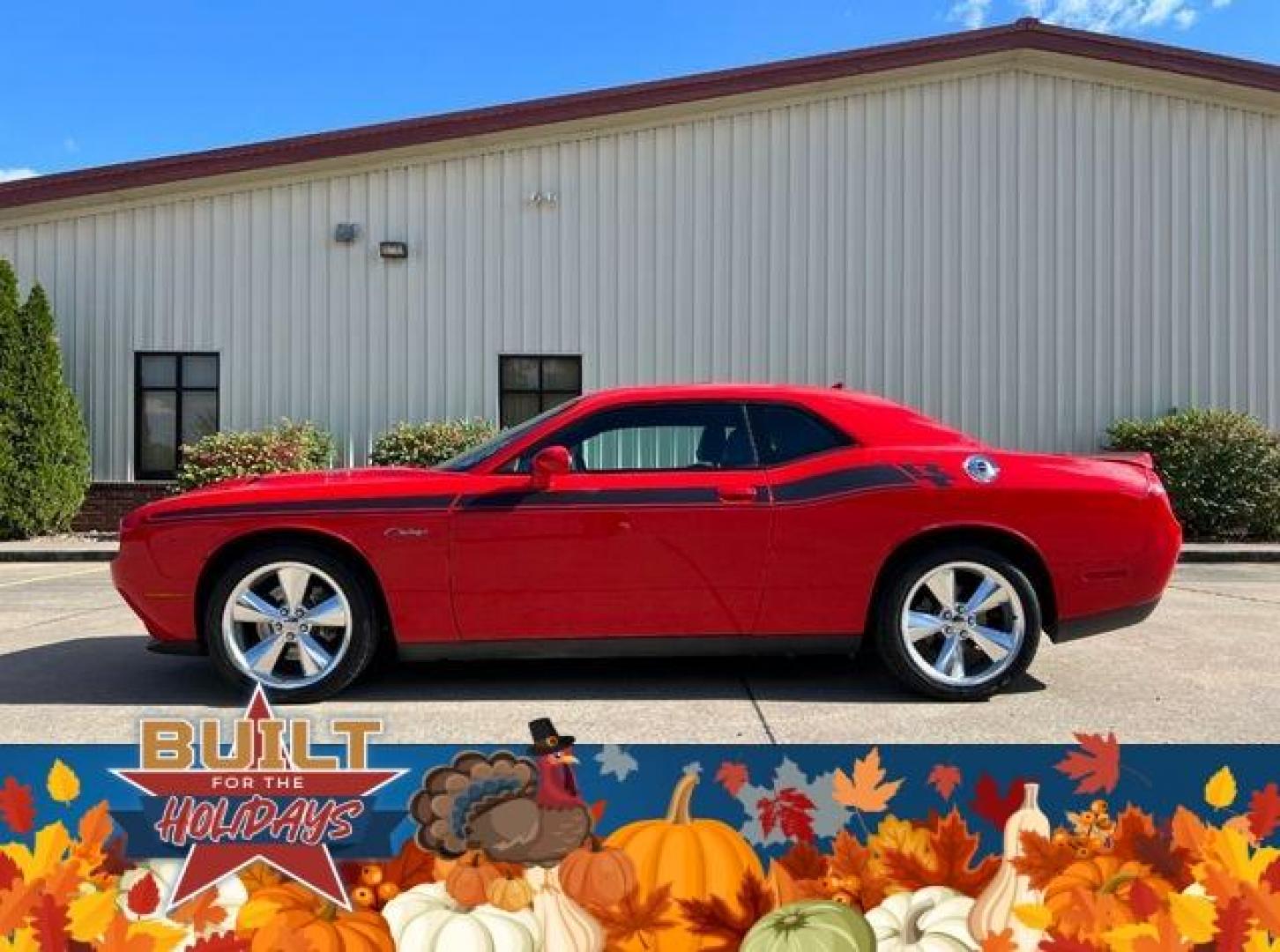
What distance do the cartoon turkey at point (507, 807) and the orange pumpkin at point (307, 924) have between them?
0.14 m

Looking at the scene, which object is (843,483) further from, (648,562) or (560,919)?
(560,919)

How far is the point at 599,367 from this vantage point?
13.4 meters

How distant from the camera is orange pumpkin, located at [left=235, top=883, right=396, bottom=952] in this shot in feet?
4.06

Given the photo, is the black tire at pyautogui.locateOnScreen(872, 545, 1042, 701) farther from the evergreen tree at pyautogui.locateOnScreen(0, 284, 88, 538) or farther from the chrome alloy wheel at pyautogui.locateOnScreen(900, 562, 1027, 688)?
the evergreen tree at pyautogui.locateOnScreen(0, 284, 88, 538)

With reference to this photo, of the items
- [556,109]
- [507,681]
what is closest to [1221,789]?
[507,681]

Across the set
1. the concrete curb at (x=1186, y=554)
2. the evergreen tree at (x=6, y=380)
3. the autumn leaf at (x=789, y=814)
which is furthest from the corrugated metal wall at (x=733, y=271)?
the autumn leaf at (x=789, y=814)

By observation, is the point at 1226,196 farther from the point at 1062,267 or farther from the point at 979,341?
the point at 979,341

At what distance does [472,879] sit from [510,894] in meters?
0.05

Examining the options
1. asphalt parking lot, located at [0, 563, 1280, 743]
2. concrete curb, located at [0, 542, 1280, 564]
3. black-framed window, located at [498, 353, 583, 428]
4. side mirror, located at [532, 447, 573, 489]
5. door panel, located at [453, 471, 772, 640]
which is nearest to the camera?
asphalt parking lot, located at [0, 563, 1280, 743]

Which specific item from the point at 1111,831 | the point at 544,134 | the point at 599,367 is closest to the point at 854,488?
the point at 1111,831

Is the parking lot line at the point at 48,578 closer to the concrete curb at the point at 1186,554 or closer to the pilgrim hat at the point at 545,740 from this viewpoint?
the concrete curb at the point at 1186,554

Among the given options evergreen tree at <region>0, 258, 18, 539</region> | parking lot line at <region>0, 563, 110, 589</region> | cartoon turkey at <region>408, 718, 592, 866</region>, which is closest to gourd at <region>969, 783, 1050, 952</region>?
cartoon turkey at <region>408, 718, 592, 866</region>

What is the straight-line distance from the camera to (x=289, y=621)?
168 inches

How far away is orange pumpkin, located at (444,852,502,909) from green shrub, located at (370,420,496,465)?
10995 millimetres
